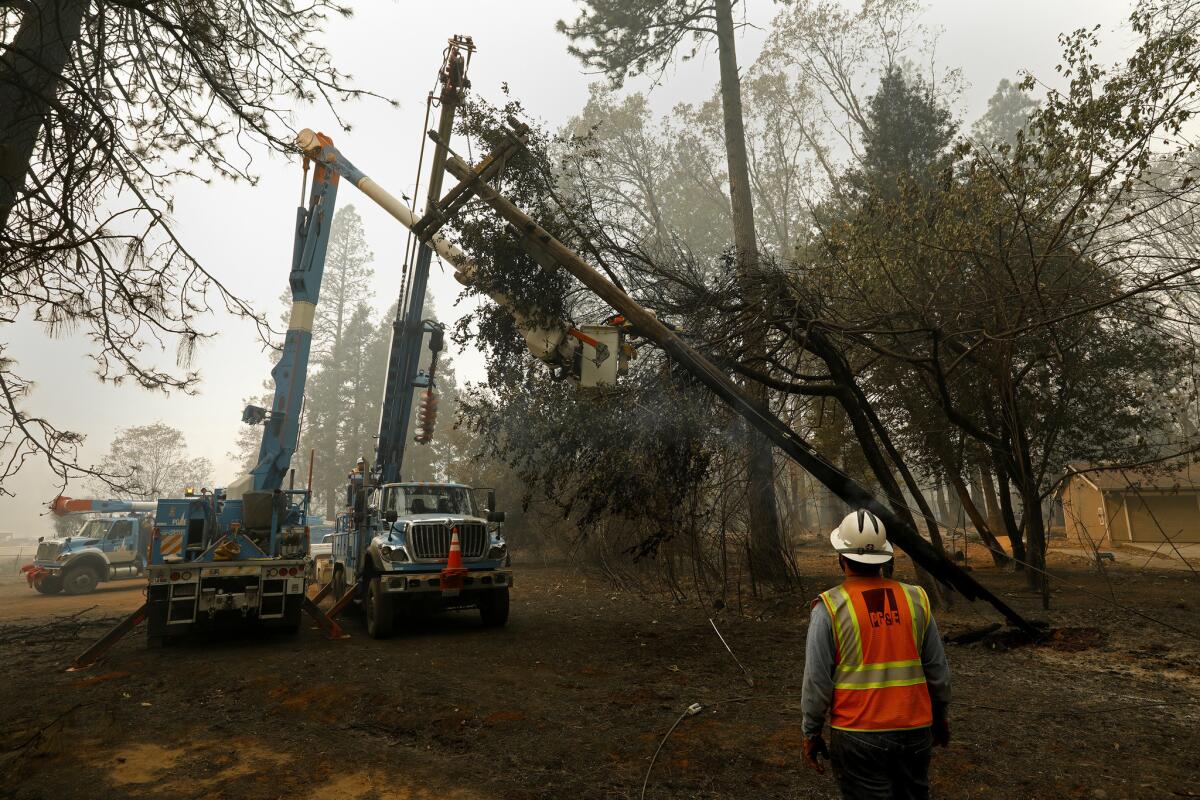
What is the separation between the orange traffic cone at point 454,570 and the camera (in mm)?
10266

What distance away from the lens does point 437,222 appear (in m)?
9.18

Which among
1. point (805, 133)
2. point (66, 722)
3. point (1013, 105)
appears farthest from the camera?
point (1013, 105)

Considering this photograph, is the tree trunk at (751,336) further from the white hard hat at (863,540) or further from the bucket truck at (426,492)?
the white hard hat at (863,540)

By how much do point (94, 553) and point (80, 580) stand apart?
2.59 ft

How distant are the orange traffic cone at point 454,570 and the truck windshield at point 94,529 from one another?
15.9 meters

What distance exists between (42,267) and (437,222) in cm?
500

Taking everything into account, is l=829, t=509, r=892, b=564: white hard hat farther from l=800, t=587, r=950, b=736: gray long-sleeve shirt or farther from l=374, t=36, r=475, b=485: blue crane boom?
l=374, t=36, r=475, b=485: blue crane boom

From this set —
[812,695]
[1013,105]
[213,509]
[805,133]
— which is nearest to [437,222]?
[213,509]

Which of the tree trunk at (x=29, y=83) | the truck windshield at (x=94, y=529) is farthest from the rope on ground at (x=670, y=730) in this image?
the truck windshield at (x=94, y=529)

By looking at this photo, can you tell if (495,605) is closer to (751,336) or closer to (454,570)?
(454,570)

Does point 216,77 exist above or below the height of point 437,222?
below

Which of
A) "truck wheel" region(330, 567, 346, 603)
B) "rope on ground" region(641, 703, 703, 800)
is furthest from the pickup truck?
"rope on ground" region(641, 703, 703, 800)

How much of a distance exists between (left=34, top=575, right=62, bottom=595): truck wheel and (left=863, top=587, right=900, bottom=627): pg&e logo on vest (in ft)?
76.1

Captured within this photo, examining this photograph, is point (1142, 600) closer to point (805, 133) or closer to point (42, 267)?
point (42, 267)
